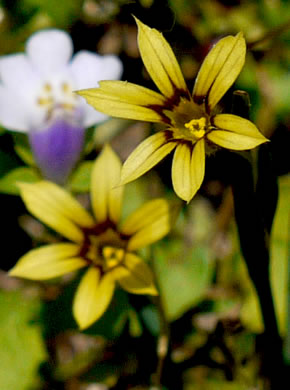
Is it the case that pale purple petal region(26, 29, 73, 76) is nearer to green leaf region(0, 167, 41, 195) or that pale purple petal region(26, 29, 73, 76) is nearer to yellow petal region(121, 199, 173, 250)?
green leaf region(0, 167, 41, 195)

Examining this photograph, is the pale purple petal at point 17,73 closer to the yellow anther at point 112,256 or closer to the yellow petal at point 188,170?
the yellow anther at point 112,256

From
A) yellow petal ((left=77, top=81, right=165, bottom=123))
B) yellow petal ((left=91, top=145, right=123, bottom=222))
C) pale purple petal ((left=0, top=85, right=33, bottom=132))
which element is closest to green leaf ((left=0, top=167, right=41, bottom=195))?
pale purple petal ((left=0, top=85, right=33, bottom=132))

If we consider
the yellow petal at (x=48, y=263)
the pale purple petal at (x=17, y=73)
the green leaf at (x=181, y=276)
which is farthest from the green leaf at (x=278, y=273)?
the pale purple petal at (x=17, y=73)

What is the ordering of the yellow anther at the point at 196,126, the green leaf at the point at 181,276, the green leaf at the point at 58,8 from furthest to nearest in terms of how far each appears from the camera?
the green leaf at the point at 58,8 → the green leaf at the point at 181,276 → the yellow anther at the point at 196,126

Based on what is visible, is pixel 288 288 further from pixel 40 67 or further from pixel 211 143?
pixel 40 67

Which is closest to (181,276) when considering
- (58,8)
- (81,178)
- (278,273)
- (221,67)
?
(278,273)

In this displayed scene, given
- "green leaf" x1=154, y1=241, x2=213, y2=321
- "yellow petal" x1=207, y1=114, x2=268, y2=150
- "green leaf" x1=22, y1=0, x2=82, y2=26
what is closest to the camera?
"yellow petal" x1=207, y1=114, x2=268, y2=150

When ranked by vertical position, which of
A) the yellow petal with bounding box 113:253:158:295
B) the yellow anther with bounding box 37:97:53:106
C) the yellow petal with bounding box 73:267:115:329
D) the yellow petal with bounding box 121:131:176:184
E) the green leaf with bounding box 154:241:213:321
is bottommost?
the green leaf with bounding box 154:241:213:321

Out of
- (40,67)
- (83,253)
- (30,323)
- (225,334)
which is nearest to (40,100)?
(40,67)
